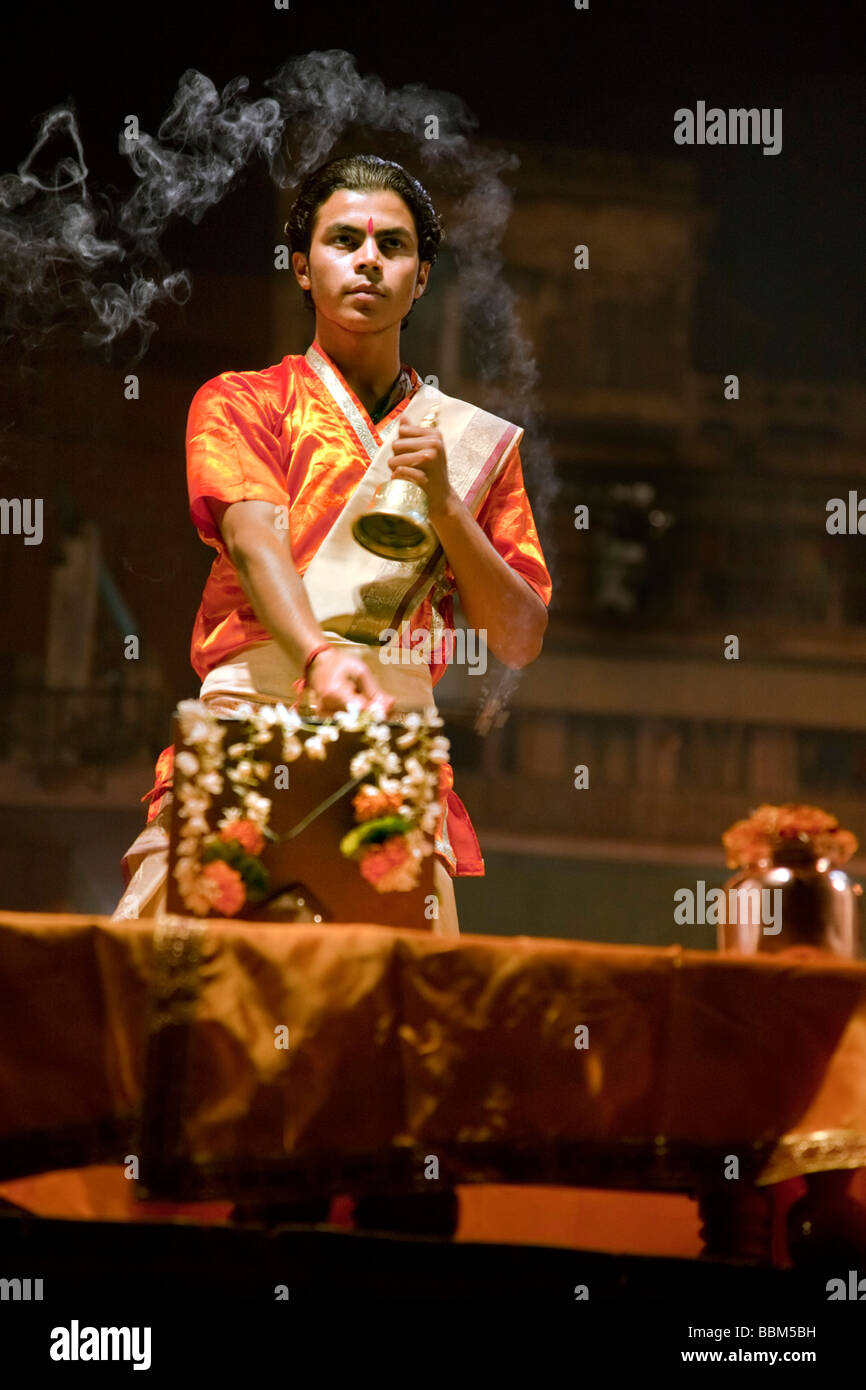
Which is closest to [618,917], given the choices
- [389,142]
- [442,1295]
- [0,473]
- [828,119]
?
[0,473]

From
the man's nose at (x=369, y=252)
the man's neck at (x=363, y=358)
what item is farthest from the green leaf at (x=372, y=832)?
the man's nose at (x=369, y=252)

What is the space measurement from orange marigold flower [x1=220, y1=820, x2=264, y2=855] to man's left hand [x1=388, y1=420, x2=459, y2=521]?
0.58 metres

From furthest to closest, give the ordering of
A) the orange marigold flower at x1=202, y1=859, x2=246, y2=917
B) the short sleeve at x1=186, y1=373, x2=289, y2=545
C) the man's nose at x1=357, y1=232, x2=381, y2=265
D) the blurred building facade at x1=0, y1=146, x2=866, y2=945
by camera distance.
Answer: the blurred building facade at x1=0, y1=146, x2=866, y2=945, the man's nose at x1=357, y1=232, x2=381, y2=265, the short sleeve at x1=186, y1=373, x2=289, y2=545, the orange marigold flower at x1=202, y1=859, x2=246, y2=917

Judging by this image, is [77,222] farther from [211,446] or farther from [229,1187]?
[229,1187]

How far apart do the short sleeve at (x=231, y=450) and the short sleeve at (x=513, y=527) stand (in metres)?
0.35

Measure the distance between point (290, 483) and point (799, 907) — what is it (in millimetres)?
1011

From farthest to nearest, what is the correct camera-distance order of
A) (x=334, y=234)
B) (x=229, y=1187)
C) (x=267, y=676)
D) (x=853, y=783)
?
(x=853, y=783) → (x=334, y=234) → (x=267, y=676) → (x=229, y=1187)

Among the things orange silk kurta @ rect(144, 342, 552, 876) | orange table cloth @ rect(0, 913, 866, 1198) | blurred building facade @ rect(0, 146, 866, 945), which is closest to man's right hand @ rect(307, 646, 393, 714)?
orange silk kurta @ rect(144, 342, 552, 876)

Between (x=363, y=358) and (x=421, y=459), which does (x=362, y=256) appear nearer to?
(x=363, y=358)

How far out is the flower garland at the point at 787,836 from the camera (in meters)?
2.04

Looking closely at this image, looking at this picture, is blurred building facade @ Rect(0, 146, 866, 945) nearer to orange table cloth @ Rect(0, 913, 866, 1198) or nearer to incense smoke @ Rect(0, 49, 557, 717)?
incense smoke @ Rect(0, 49, 557, 717)

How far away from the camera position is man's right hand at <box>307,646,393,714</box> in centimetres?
194

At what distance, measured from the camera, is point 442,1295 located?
169 centimetres

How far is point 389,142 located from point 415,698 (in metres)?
1.62
